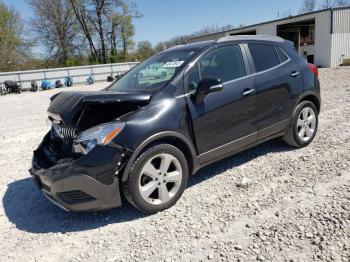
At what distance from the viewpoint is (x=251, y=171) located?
4258mm

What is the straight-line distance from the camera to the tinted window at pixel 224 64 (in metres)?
3.81

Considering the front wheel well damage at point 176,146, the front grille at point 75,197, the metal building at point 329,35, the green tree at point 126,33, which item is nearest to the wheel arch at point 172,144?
the front wheel well damage at point 176,146

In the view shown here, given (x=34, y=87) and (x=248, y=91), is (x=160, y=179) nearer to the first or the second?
Result: (x=248, y=91)

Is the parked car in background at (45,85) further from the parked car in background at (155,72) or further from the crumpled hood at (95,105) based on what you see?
the crumpled hood at (95,105)

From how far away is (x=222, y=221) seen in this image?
315 centimetres

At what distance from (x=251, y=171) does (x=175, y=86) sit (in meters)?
1.69

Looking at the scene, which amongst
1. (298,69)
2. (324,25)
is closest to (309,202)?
(298,69)

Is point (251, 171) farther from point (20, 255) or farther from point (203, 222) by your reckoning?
point (20, 255)

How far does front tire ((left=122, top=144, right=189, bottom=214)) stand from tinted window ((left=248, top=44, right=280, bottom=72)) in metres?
1.82

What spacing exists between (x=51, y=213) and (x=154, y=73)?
86.2 inches

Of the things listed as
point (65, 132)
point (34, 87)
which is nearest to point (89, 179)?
point (65, 132)

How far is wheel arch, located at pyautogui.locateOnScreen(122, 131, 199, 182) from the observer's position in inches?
122

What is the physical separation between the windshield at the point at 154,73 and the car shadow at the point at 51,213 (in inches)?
55.3

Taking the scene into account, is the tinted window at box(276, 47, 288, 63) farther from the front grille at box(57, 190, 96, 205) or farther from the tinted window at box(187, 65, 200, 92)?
the front grille at box(57, 190, 96, 205)
